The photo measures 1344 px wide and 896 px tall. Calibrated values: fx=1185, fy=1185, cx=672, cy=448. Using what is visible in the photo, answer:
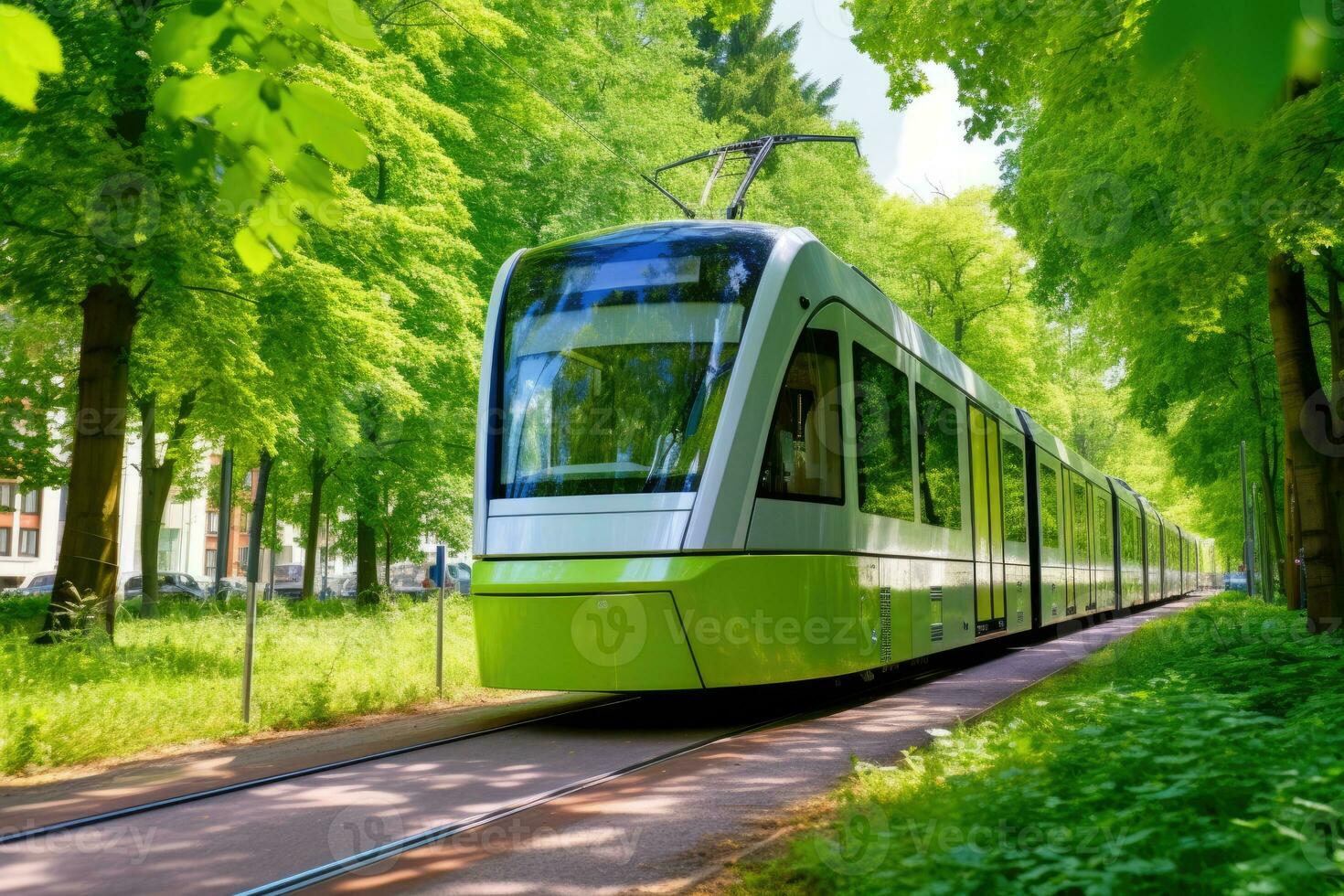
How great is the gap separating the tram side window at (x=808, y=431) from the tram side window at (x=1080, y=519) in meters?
12.6

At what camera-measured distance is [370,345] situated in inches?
Result: 598

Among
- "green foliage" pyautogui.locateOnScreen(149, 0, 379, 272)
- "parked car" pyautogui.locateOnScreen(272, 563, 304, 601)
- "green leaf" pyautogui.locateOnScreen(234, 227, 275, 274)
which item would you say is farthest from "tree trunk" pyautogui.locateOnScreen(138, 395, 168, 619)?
"parked car" pyautogui.locateOnScreen(272, 563, 304, 601)

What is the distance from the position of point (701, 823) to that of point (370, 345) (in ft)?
35.9

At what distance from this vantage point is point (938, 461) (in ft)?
41.2

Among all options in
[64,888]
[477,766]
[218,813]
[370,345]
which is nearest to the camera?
[64,888]

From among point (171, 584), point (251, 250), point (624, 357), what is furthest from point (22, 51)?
point (171, 584)

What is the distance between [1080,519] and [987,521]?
769 cm

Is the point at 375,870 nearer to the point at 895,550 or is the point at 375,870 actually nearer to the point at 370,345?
the point at 895,550

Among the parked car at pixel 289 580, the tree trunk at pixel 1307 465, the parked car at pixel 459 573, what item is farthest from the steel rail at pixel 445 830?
the parked car at pixel 289 580

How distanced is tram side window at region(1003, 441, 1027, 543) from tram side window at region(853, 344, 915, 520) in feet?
15.6

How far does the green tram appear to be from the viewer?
8266 millimetres

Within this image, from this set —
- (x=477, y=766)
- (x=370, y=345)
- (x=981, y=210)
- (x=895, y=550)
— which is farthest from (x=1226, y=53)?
(x=981, y=210)

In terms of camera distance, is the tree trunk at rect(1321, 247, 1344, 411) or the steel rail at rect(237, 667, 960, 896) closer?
the steel rail at rect(237, 667, 960, 896)

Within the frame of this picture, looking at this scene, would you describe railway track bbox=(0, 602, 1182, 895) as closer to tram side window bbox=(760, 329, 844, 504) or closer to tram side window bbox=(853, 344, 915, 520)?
tram side window bbox=(760, 329, 844, 504)
